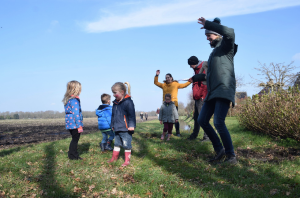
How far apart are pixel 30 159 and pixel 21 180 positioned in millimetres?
1809

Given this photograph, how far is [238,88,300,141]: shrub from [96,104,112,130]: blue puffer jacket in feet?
15.9

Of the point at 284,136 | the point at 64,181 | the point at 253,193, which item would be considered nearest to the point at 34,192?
the point at 64,181

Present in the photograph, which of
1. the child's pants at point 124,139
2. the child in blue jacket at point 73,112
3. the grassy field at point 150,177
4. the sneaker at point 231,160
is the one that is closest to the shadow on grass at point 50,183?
the grassy field at point 150,177

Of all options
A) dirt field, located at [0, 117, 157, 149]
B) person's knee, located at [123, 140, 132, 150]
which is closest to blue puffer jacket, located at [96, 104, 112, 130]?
person's knee, located at [123, 140, 132, 150]

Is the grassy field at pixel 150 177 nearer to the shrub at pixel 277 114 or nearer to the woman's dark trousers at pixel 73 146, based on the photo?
the woman's dark trousers at pixel 73 146

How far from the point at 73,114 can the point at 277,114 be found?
5.64 m

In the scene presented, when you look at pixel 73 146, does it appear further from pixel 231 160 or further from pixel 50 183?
pixel 231 160

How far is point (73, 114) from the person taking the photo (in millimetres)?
5305

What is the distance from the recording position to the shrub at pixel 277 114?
6132 millimetres

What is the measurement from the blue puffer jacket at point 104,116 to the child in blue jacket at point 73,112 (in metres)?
0.99

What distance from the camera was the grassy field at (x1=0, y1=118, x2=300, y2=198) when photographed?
326 cm

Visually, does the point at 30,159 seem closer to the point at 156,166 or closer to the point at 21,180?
the point at 21,180

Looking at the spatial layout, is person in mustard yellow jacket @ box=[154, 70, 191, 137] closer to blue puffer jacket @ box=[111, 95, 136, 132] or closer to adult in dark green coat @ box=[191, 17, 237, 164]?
blue puffer jacket @ box=[111, 95, 136, 132]

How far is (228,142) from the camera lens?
4.38 metres
